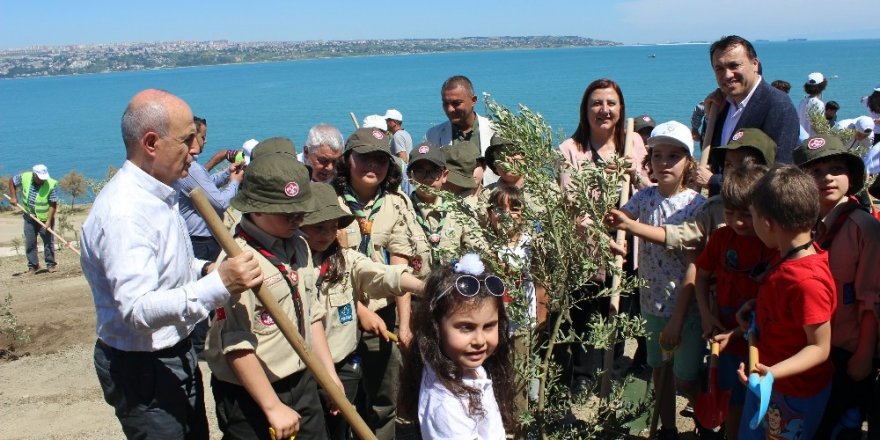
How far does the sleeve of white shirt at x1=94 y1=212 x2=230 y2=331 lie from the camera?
9.77 ft

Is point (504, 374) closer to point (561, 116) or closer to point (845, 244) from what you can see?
point (845, 244)

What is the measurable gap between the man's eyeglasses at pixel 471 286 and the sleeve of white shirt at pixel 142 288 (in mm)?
892

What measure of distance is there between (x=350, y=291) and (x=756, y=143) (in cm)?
256

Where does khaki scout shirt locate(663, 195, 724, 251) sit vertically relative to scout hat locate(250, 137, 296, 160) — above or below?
below

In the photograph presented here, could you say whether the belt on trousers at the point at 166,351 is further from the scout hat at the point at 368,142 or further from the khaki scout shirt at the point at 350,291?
the scout hat at the point at 368,142

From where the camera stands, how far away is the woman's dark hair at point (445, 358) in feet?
9.81

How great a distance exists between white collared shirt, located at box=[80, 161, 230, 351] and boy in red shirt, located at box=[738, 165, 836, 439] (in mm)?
2531

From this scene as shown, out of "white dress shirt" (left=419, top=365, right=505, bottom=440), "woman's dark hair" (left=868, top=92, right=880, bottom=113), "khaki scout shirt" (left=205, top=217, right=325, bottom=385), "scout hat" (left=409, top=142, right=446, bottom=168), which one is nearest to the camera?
"white dress shirt" (left=419, top=365, right=505, bottom=440)

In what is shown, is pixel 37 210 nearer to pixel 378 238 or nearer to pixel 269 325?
pixel 378 238

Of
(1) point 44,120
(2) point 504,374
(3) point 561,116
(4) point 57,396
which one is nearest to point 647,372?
(2) point 504,374

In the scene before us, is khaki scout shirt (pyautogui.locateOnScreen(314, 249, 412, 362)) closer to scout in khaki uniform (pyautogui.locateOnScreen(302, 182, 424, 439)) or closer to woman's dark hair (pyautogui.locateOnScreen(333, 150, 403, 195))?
scout in khaki uniform (pyautogui.locateOnScreen(302, 182, 424, 439))

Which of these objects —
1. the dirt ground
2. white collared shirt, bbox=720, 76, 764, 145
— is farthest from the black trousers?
white collared shirt, bbox=720, 76, 764, 145

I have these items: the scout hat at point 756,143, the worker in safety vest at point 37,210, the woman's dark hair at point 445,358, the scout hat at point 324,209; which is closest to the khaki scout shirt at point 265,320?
the scout hat at point 324,209

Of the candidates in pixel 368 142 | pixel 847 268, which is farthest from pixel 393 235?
A: pixel 847 268
